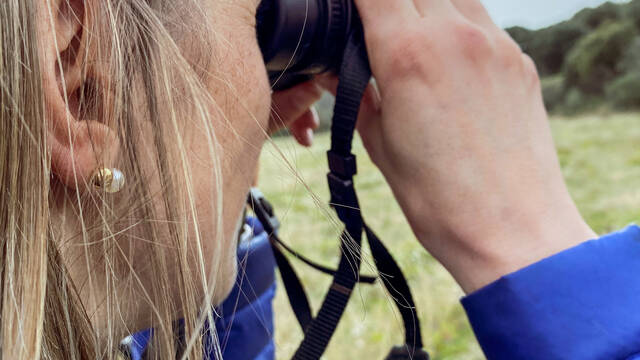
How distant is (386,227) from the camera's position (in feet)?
7.65

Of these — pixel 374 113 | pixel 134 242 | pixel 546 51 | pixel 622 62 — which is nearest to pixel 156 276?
pixel 134 242

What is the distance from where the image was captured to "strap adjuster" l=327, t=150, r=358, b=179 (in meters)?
0.57

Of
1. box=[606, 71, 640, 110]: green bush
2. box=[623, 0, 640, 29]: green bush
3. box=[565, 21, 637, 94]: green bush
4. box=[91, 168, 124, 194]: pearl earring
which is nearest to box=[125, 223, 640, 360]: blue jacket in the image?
box=[91, 168, 124, 194]: pearl earring

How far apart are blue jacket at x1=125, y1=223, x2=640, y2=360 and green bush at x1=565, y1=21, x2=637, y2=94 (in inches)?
221

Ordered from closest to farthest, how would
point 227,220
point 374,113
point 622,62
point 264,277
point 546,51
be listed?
point 227,220 < point 374,113 < point 264,277 < point 546,51 < point 622,62

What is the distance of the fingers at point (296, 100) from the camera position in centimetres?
68

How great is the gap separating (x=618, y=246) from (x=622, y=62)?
6187mm

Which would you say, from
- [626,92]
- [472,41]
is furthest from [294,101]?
[626,92]

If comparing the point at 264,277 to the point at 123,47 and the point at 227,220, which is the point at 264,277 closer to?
the point at 227,220

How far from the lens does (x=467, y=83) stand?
554 mm

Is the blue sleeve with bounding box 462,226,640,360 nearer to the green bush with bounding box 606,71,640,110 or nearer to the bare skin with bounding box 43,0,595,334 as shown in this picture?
the bare skin with bounding box 43,0,595,334

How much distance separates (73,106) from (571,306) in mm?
437

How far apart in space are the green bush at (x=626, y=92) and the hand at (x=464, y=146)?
17.2ft

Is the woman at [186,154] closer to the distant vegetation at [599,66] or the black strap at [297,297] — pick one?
Result: the black strap at [297,297]
